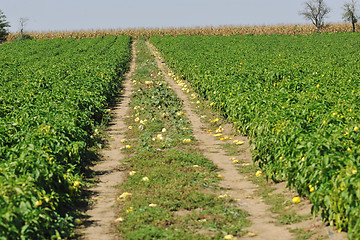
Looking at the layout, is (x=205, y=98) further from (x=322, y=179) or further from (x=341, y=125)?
(x=322, y=179)

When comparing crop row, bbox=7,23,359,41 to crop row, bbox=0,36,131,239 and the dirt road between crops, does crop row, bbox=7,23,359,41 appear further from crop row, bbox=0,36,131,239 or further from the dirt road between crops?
the dirt road between crops

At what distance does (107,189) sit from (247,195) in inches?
105

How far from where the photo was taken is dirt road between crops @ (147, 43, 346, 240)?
6.24 meters

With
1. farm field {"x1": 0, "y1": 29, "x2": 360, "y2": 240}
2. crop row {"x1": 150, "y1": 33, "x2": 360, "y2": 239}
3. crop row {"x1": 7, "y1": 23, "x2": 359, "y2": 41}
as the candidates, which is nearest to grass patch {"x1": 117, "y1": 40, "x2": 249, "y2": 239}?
farm field {"x1": 0, "y1": 29, "x2": 360, "y2": 240}

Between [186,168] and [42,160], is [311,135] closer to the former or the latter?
[186,168]

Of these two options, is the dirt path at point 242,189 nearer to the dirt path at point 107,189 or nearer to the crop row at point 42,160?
the dirt path at point 107,189

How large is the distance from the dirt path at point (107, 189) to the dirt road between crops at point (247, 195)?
2127 millimetres

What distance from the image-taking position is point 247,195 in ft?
26.1

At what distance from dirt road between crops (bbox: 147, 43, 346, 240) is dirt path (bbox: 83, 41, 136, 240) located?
213 cm

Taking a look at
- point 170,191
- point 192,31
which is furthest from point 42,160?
point 192,31

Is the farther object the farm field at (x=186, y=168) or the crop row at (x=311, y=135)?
the farm field at (x=186, y=168)

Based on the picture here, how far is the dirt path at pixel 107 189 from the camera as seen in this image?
6.51 m

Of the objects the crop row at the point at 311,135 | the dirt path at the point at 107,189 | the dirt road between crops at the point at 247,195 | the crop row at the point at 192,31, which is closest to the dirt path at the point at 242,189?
the dirt road between crops at the point at 247,195

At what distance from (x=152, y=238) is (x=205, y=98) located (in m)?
11.9
